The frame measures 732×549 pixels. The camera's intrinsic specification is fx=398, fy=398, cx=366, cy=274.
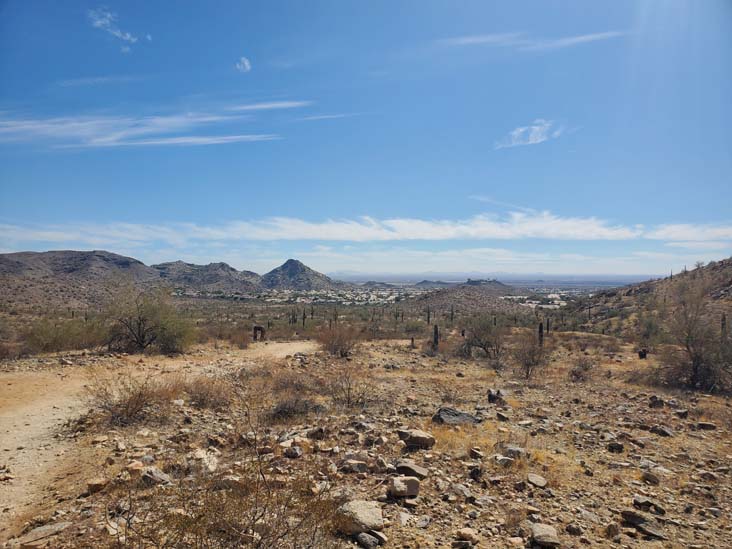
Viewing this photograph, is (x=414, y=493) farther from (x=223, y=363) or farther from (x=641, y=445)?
(x=223, y=363)

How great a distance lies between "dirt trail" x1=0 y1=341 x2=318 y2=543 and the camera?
6.24 metres

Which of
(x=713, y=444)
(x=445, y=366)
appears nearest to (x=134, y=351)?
(x=445, y=366)

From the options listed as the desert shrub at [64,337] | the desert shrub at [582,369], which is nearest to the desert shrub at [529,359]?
the desert shrub at [582,369]

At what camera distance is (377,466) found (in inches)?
287

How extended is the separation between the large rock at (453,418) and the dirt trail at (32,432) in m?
8.24

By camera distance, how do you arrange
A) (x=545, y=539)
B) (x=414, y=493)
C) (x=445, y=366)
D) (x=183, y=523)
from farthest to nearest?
(x=445, y=366)
(x=414, y=493)
(x=545, y=539)
(x=183, y=523)

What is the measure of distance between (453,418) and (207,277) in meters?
134

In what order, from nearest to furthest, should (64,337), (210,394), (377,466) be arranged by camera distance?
(377,466) < (210,394) < (64,337)

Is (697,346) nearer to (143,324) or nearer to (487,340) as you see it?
(487,340)

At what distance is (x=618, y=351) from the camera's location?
2598 centimetres

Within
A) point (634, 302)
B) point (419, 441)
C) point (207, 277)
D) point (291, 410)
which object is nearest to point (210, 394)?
point (291, 410)

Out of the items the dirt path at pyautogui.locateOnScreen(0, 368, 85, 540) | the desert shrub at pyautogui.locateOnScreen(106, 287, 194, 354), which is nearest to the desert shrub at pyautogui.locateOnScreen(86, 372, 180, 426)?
the dirt path at pyautogui.locateOnScreen(0, 368, 85, 540)

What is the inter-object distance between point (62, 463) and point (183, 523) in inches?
207

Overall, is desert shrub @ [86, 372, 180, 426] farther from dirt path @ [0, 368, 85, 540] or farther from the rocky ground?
dirt path @ [0, 368, 85, 540]
